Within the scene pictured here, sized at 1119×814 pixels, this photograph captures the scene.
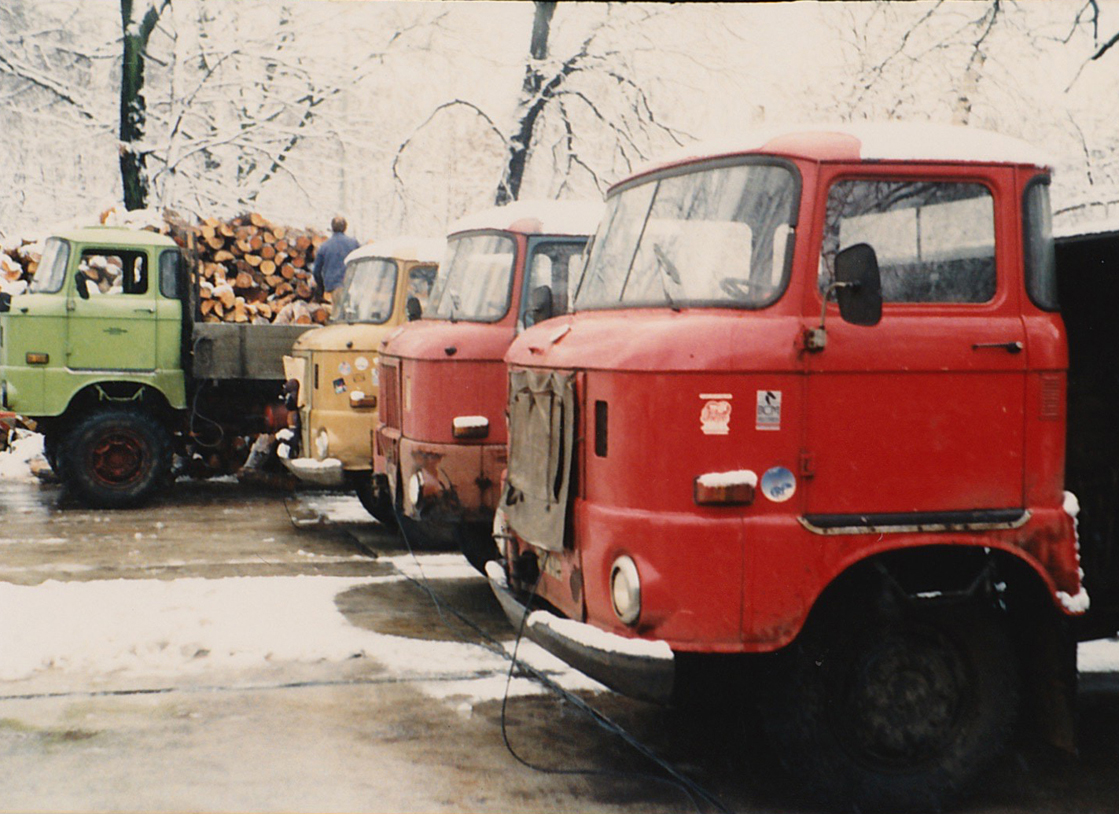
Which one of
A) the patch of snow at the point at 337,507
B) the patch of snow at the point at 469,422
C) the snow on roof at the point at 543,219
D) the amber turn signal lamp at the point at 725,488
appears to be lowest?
the patch of snow at the point at 337,507

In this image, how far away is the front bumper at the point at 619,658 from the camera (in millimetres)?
4227

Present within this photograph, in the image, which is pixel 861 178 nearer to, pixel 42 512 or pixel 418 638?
pixel 418 638

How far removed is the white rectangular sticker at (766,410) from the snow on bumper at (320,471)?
6.23 meters

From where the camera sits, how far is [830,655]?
4488 mm

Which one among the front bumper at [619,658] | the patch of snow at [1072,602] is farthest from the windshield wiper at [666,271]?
the patch of snow at [1072,602]

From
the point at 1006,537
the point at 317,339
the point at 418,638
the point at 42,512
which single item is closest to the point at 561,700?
the point at 418,638

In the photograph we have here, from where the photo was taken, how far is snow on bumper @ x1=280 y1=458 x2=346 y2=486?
10062mm

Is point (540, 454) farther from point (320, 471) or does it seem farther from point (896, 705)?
point (320, 471)

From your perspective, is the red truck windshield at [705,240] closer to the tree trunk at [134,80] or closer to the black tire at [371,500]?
the black tire at [371,500]

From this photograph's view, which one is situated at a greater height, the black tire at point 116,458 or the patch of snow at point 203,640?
the black tire at point 116,458

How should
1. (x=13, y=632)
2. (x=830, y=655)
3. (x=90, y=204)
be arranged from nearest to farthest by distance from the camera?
(x=830, y=655) < (x=13, y=632) < (x=90, y=204)

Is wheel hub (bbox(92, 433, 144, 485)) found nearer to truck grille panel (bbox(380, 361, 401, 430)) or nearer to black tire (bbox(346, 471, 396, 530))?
black tire (bbox(346, 471, 396, 530))

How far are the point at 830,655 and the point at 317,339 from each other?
714 centimetres

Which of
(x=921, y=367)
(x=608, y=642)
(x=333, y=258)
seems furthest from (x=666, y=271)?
(x=333, y=258)
